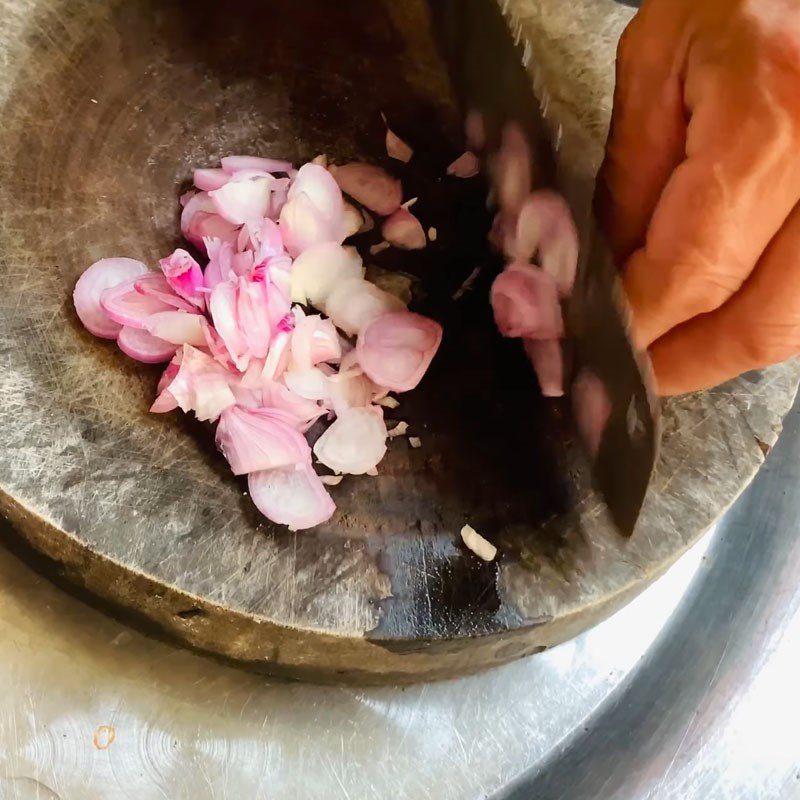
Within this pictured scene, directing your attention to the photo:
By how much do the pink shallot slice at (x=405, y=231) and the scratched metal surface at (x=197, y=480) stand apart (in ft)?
0.51

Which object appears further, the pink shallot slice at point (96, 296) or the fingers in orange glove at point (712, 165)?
the pink shallot slice at point (96, 296)

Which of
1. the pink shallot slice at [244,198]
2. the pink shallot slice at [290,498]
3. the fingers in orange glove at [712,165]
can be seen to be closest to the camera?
the fingers in orange glove at [712,165]

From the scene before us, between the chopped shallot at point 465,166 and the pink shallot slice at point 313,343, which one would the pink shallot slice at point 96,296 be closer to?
the pink shallot slice at point 313,343

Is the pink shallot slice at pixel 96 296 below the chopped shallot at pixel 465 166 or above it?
below

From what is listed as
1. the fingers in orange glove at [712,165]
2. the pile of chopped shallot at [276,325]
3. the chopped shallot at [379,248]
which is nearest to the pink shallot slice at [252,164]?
the pile of chopped shallot at [276,325]

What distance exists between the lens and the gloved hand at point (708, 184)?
0.45 m

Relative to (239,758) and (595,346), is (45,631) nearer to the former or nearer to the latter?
(239,758)

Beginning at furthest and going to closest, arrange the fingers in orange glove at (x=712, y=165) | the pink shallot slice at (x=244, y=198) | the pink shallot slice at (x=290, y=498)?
the pink shallot slice at (x=244, y=198) → the pink shallot slice at (x=290, y=498) → the fingers in orange glove at (x=712, y=165)

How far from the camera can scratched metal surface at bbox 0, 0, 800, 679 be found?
0.54 meters

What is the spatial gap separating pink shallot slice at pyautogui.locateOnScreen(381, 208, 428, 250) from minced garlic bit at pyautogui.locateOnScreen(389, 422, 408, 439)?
0.56 ft

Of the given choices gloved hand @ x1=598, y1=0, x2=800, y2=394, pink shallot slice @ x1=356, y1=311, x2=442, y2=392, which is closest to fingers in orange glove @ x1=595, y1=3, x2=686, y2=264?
gloved hand @ x1=598, y1=0, x2=800, y2=394

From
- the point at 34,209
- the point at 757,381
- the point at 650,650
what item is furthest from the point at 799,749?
the point at 34,209

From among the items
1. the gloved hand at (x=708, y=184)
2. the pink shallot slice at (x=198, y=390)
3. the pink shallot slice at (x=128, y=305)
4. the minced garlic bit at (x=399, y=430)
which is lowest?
the minced garlic bit at (x=399, y=430)

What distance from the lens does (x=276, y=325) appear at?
645mm
